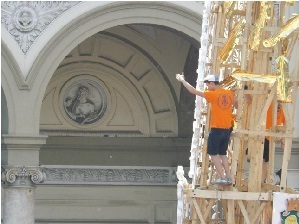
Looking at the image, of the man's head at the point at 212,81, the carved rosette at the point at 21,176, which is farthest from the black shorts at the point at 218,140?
the carved rosette at the point at 21,176

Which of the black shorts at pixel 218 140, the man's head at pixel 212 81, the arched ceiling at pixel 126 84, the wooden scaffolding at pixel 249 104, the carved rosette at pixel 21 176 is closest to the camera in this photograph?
the wooden scaffolding at pixel 249 104

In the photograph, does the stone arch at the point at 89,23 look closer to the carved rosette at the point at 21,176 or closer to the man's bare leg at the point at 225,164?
the carved rosette at the point at 21,176

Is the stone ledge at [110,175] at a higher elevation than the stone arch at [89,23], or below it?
below

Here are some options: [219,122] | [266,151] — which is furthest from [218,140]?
[266,151]

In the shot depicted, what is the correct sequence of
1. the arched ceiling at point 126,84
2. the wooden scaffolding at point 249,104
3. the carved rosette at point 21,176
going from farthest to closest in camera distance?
1. the arched ceiling at point 126,84
2. the carved rosette at point 21,176
3. the wooden scaffolding at point 249,104

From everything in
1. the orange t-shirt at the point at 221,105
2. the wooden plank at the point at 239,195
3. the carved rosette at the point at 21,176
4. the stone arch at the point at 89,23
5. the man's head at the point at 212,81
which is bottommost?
the wooden plank at the point at 239,195

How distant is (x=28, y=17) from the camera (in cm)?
1802

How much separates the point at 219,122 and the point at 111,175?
9.48 m

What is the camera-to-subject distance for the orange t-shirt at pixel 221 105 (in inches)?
493

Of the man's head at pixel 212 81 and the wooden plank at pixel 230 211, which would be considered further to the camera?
the man's head at pixel 212 81

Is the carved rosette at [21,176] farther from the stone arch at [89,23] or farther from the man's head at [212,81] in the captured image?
the man's head at [212,81]

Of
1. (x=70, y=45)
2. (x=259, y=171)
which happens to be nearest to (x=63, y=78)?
(x=70, y=45)

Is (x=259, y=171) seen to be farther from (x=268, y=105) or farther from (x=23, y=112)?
(x=23, y=112)

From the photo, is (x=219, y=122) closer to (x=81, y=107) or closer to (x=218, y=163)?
(x=218, y=163)
